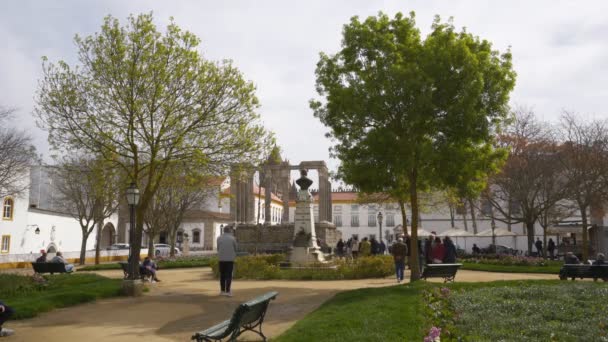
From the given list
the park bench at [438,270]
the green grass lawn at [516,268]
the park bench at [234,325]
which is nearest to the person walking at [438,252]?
the park bench at [438,270]

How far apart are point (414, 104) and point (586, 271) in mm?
7079

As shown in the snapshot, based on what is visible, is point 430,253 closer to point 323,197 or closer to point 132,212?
point 132,212

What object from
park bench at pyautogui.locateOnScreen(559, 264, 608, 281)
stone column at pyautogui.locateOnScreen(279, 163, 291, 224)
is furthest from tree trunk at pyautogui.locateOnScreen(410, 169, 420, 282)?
stone column at pyautogui.locateOnScreen(279, 163, 291, 224)

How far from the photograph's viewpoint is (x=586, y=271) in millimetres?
14117

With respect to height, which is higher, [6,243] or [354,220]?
[354,220]

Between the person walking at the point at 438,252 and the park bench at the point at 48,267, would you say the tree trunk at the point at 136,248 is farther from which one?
the person walking at the point at 438,252

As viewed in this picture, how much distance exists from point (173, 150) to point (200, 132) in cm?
109

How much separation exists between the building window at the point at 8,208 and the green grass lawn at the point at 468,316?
29.0 metres

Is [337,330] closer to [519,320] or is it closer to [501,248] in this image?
[519,320]

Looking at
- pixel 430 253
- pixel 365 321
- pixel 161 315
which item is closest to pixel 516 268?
pixel 430 253

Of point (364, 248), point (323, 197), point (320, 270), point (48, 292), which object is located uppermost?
point (323, 197)

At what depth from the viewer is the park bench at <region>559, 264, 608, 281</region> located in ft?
45.3

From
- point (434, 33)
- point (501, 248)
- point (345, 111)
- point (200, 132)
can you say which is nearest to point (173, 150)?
point (200, 132)

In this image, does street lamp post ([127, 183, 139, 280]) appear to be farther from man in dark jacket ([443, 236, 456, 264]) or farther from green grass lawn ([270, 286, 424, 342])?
man in dark jacket ([443, 236, 456, 264])
